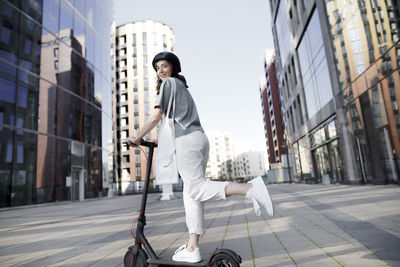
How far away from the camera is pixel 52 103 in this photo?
56.6ft

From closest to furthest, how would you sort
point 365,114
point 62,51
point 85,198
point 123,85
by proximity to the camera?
point 365,114 → point 62,51 → point 85,198 → point 123,85

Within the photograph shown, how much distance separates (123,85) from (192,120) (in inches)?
2108

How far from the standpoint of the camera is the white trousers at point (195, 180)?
2016 mm

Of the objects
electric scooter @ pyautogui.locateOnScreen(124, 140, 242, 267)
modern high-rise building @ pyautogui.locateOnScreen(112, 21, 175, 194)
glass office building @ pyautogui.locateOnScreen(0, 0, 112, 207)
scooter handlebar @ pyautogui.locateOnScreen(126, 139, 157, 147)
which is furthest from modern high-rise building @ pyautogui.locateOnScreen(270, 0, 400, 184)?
modern high-rise building @ pyautogui.locateOnScreen(112, 21, 175, 194)

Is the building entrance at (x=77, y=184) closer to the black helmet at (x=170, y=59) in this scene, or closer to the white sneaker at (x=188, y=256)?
the black helmet at (x=170, y=59)

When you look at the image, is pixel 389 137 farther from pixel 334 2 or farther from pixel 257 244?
pixel 257 244

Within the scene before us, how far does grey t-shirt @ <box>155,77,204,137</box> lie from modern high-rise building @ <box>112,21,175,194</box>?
49065mm

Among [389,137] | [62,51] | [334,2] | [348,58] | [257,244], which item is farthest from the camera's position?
[62,51]

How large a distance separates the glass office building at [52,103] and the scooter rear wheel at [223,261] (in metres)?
14.7

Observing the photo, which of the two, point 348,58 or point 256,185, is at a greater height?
point 348,58

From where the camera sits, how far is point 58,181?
17.0 m

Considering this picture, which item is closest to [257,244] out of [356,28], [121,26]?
[356,28]

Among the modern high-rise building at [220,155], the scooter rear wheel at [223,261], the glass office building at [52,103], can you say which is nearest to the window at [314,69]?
the scooter rear wheel at [223,261]

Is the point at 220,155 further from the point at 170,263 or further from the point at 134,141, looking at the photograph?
the point at 170,263
